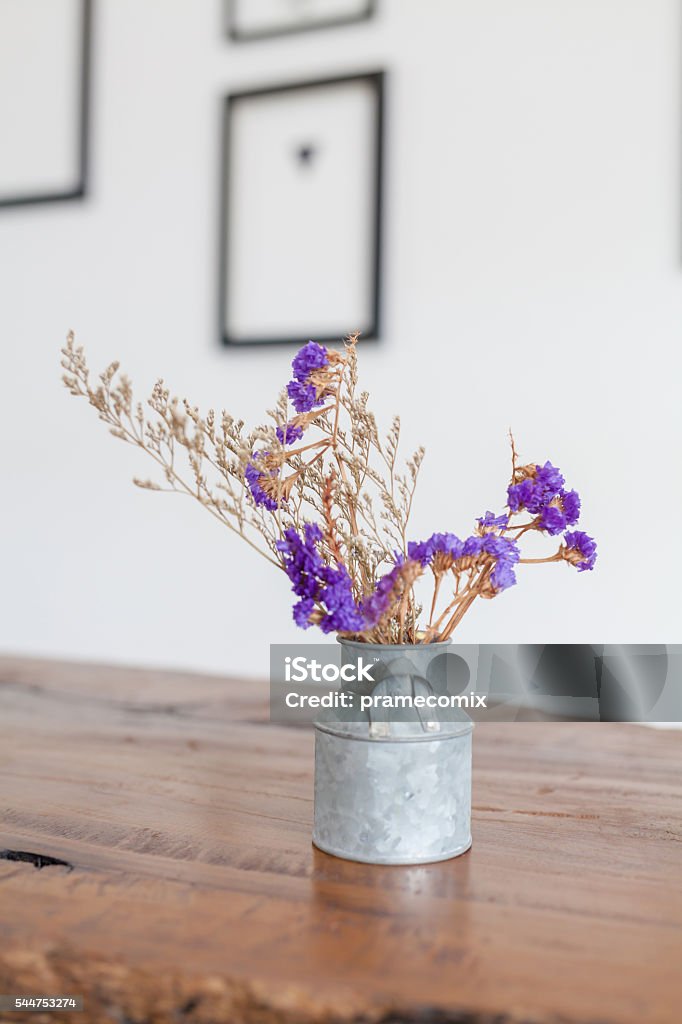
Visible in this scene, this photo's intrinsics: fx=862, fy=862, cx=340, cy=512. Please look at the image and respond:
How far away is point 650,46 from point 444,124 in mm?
385

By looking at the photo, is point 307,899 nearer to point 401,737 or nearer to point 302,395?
point 401,737

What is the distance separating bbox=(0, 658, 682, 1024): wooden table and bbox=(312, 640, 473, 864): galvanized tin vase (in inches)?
0.9

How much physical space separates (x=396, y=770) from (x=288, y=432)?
29 cm

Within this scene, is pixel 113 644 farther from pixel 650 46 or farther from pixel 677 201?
pixel 650 46

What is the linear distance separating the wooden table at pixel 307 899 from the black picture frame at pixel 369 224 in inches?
37.2

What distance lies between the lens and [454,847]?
2.41 ft

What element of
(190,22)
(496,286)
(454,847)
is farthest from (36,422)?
(454,847)

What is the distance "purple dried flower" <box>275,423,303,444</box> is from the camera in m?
0.71

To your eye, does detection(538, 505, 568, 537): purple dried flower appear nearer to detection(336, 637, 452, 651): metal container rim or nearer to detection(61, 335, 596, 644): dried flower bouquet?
detection(61, 335, 596, 644): dried flower bouquet

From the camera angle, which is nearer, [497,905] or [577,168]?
[497,905]

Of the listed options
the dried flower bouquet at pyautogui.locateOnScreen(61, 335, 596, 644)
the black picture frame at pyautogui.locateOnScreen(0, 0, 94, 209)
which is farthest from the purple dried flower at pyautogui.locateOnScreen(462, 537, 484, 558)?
the black picture frame at pyautogui.locateOnScreen(0, 0, 94, 209)

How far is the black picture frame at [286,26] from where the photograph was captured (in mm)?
1723

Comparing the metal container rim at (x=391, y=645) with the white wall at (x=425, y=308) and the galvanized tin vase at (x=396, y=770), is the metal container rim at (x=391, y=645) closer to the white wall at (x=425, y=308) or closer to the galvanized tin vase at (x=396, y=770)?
the galvanized tin vase at (x=396, y=770)

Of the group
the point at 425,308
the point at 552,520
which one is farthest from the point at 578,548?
the point at 425,308
